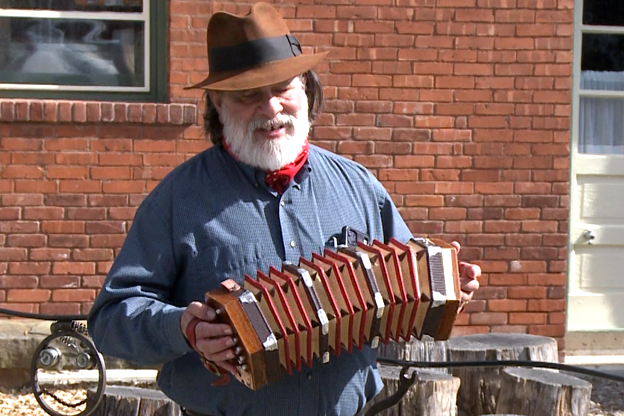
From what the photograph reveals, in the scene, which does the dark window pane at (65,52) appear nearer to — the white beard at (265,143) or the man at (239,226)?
the man at (239,226)

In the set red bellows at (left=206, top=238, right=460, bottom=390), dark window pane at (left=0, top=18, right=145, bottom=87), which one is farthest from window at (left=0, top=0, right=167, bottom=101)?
red bellows at (left=206, top=238, right=460, bottom=390)

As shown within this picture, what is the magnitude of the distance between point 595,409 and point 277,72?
389 cm

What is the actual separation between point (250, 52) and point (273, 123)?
207 millimetres

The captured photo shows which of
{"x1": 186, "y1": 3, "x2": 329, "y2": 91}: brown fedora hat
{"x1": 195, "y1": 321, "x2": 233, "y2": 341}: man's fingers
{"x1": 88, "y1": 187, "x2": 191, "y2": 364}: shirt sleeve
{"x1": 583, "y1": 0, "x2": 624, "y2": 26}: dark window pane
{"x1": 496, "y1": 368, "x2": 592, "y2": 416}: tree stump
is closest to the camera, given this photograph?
{"x1": 195, "y1": 321, "x2": 233, "y2": 341}: man's fingers

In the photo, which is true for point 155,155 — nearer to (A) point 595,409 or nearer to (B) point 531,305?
(B) point 531,305

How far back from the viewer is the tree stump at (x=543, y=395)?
4.58 m

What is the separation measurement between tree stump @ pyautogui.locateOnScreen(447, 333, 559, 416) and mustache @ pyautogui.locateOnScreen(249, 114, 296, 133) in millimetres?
2474

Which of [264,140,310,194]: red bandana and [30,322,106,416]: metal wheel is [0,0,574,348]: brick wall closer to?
[30,322,106,416]: metal wheel

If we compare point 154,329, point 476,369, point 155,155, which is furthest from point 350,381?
point 155,155

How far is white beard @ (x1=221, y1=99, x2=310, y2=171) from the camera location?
2684mm

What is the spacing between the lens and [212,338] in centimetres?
237

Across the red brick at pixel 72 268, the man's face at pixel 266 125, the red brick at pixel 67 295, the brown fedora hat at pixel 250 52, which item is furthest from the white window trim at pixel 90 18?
the man's face at pixel 266 125

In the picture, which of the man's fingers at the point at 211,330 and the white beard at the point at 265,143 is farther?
the white beard at the point at 265,143

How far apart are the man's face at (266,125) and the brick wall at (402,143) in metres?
3.19
